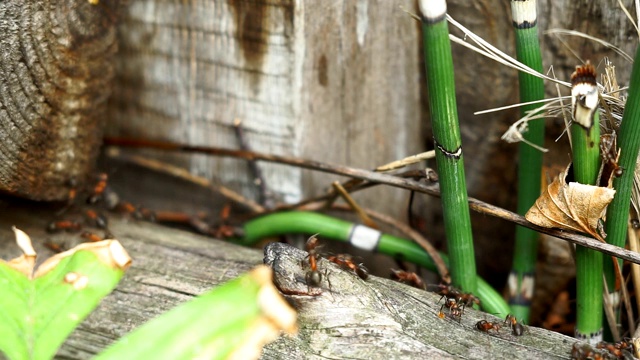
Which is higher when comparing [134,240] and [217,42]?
[217,42]

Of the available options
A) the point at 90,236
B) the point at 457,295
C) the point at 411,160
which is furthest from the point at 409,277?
the point at 90,236

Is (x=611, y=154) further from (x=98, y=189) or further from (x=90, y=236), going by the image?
(x=98, y=189)

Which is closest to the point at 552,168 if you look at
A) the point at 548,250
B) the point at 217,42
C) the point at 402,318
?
the point at 548,250

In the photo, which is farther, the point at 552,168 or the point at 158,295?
the point at 552,168

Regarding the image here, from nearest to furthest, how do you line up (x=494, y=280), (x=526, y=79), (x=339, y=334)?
(x=339, y=334) < (x=526, y=79) < (x=494, y=280)

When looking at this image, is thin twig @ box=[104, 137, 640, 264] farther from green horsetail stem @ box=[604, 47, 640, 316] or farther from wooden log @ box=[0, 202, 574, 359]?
wooden log @ box=[0, 202, 574, 359]

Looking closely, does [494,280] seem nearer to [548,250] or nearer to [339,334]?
[548,250]

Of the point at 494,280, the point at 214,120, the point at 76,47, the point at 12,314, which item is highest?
the point at 76,47
